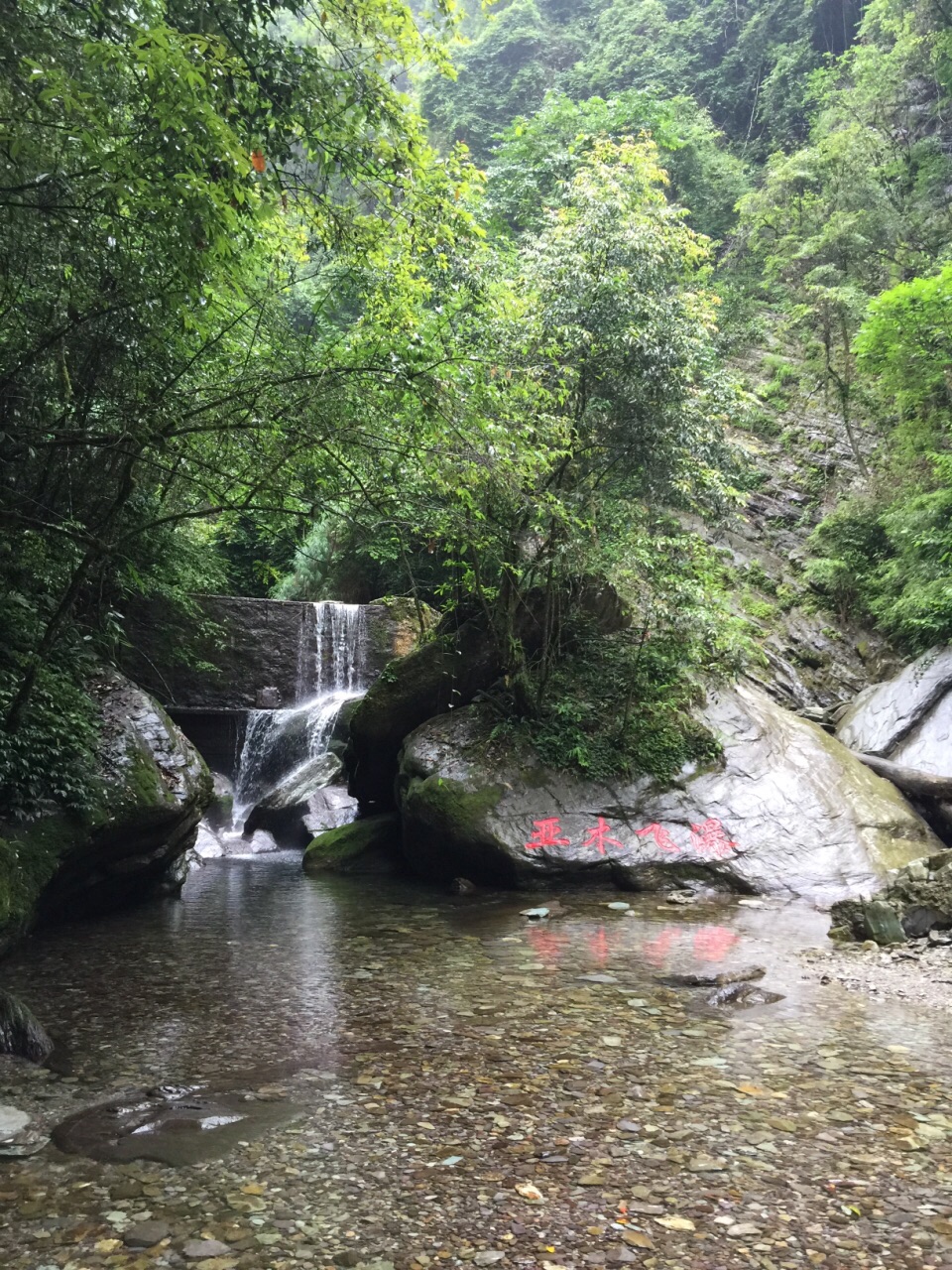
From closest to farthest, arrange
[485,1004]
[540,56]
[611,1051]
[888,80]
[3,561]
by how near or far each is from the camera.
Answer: [611,1051], [485,1004], [3,561], [888,80], [540,56]

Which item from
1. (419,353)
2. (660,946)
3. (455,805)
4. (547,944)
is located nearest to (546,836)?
(455,805)

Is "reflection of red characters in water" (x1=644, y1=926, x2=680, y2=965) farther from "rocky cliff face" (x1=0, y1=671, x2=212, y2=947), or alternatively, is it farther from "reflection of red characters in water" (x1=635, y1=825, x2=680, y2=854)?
"rocky cliff face" (x1=0, y1=671, x2=212, y2=947)

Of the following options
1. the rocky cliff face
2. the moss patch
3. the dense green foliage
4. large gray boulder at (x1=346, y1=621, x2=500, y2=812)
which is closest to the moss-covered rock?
large gray boulder at (x1=346, y1=621, x2=500, y2=812)

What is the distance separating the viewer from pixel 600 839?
11.2 metres

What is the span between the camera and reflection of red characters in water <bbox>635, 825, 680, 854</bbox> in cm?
1110

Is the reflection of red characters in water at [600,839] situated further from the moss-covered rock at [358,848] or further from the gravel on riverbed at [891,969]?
the gravel on riverbed at [891,969]

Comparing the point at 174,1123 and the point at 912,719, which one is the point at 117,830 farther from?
the point at 912,719

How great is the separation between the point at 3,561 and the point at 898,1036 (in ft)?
28.2

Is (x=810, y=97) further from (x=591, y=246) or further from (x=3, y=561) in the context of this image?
(x=3, y=561)

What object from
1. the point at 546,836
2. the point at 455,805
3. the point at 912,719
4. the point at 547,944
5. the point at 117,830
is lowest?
the point at 547,944

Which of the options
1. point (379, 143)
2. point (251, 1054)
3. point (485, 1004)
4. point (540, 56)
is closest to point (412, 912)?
point (485, 1004)

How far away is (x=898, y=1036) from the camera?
17.2 ft

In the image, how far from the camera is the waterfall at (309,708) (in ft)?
57.9

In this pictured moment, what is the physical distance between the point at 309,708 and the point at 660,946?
11638mm
